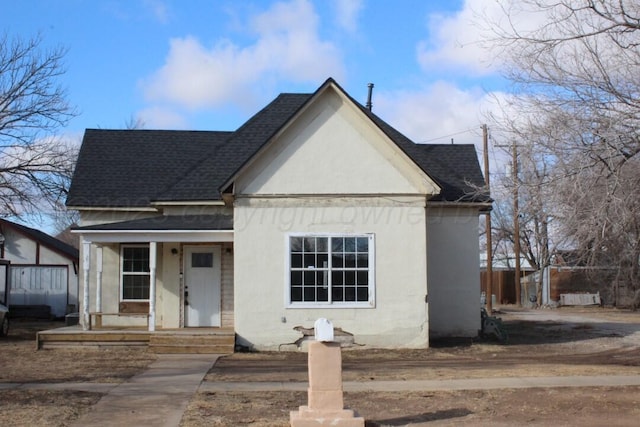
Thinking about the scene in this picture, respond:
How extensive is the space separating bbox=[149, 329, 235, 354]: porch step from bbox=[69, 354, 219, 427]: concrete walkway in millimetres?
1331

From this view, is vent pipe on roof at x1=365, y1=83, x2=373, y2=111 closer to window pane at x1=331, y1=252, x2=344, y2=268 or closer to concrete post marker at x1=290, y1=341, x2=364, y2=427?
window pane at x1=331, y1=252, x2=344, y2=268

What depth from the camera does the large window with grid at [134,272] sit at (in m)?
21.4

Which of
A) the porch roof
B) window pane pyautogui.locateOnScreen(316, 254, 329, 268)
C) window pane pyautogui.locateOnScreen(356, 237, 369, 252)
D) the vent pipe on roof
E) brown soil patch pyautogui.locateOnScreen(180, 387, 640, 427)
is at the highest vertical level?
the vent pipe on roof

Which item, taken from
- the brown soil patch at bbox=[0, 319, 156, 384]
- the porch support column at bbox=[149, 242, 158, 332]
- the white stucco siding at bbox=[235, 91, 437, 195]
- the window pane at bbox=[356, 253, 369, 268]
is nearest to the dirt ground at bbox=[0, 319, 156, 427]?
the brown soil patch at bbox=[0, 319, 156, 384]

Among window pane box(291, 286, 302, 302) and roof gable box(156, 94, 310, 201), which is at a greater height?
roof gable box(156, 94, 310, 201)

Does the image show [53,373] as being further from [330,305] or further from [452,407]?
[452,407]

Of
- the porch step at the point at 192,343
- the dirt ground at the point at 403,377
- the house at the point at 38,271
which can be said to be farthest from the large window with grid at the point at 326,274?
the house at the point at 38,271

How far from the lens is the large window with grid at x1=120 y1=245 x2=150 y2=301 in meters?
21.4

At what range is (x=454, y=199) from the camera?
20969 millimetres

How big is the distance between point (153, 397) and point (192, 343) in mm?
6047

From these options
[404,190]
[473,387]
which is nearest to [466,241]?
[404,190]

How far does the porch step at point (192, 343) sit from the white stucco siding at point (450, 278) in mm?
6159

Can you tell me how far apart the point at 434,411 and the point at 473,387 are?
7.37 feet

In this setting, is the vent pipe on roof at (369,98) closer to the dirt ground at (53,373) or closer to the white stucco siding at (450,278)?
the white stucco siding at (450,278)
